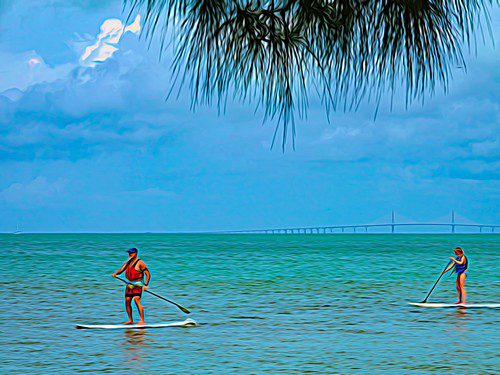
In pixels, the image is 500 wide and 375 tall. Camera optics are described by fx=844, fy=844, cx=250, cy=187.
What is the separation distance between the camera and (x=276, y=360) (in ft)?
53.3

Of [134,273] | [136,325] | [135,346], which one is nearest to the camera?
[134,273]

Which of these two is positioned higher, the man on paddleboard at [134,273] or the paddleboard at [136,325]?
the man on paddleboard at [134,273]

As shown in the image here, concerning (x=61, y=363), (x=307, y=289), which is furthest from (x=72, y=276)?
(x=61, y=363)

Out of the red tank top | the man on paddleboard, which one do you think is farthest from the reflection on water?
the red tank top

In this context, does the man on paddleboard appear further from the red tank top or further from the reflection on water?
the reflection on water

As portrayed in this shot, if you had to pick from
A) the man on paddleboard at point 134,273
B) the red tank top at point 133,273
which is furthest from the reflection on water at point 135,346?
the red tank top at point 133,273

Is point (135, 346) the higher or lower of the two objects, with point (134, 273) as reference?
lower

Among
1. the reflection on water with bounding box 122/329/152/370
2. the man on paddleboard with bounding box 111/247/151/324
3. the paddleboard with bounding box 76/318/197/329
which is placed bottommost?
the reflection on water with bounding box 122/329/152/370

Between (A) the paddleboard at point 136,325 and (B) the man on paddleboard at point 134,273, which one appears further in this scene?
(A) the paddleboard at point 136,325

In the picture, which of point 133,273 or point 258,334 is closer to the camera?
point 133,273

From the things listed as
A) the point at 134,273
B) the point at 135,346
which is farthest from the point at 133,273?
the point at 135,346

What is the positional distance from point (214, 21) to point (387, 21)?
60 cm

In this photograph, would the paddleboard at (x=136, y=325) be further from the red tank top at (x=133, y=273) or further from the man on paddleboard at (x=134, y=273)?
the red tank top at (x=133, y=273)

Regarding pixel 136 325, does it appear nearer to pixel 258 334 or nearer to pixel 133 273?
pixel 258 334
